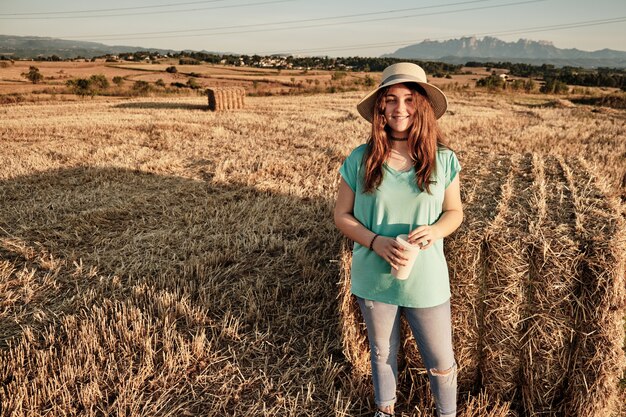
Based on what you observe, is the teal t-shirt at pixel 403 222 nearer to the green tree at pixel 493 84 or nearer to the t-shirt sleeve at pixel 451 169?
the t-shirt sleeve at pixel 451 169

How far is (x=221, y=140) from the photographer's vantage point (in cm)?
1148

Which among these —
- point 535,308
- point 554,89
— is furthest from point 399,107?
point 554,89

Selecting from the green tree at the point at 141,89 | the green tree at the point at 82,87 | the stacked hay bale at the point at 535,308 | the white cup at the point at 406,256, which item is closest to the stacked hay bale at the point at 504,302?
the stacked hay bale at the point at 535,308

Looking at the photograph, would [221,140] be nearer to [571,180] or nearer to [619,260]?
[571,180]

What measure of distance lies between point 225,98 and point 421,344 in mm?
18131

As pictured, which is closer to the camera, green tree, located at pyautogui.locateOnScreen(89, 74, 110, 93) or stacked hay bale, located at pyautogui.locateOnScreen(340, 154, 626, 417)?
stacked hay bale, located at pyautogui.locateOnScreen(340, 154, 626, 417)

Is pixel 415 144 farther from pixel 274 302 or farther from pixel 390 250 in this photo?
pixel 274 302

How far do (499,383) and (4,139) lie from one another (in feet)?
43.7

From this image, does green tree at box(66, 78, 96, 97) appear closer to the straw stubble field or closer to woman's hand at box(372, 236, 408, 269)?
the straw stubble field

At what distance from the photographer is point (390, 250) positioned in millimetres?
2309

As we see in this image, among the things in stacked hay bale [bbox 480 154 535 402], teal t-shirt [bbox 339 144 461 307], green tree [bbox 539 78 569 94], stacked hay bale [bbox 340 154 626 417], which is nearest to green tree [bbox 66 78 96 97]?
teal t-shirt [bbox 339 144 461 307]

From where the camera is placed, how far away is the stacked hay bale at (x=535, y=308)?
2.51 m

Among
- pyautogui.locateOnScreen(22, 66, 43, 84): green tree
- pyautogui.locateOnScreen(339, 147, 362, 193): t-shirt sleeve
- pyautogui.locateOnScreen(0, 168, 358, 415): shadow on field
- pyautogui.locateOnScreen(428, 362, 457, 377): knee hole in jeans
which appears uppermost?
pyautogui.locateOnScreen(22, 66, 43, 84): green tree

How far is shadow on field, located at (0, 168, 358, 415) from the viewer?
299 centimetres
